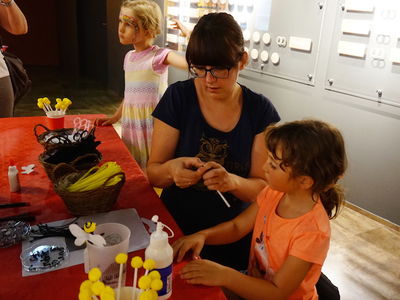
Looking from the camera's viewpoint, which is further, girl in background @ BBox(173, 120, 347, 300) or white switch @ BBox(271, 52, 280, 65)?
white switch @ BBox(271, 52, 280, 65)

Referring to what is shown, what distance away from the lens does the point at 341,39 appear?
295cm

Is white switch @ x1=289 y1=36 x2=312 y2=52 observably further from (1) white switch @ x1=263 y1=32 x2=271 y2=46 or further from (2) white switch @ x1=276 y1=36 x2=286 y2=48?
(1) white switch @ x1=263 y1=32 x2=271 y2=46

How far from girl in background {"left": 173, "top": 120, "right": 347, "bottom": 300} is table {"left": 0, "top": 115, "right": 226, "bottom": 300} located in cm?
9

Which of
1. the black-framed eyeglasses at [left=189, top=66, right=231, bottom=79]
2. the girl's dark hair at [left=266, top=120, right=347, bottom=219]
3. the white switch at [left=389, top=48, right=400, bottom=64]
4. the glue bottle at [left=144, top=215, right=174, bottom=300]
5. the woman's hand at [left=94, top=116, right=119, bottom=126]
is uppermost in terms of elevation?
the white switch at [left=389, top=48, right=400, bottom=64]

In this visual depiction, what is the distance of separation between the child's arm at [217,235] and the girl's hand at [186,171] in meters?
0.18

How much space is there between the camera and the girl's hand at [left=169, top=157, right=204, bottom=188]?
1211 mm

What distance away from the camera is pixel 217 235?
1180 millimetres

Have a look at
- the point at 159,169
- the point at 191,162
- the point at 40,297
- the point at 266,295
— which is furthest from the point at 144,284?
the point at 159,169

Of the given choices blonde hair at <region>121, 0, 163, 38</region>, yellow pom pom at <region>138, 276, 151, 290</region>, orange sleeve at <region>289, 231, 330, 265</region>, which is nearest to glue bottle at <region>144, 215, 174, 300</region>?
yellow pom pom at <region>138, 276, 151, 290</region>

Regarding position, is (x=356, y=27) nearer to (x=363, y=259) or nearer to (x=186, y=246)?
(x=363, y=259)

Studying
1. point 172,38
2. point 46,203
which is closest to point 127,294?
point 46,203

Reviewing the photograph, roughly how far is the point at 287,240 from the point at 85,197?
62cm

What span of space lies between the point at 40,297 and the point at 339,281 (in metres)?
1.92

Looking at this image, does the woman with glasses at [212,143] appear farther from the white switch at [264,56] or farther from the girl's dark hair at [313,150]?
the white switch at [264,56]
